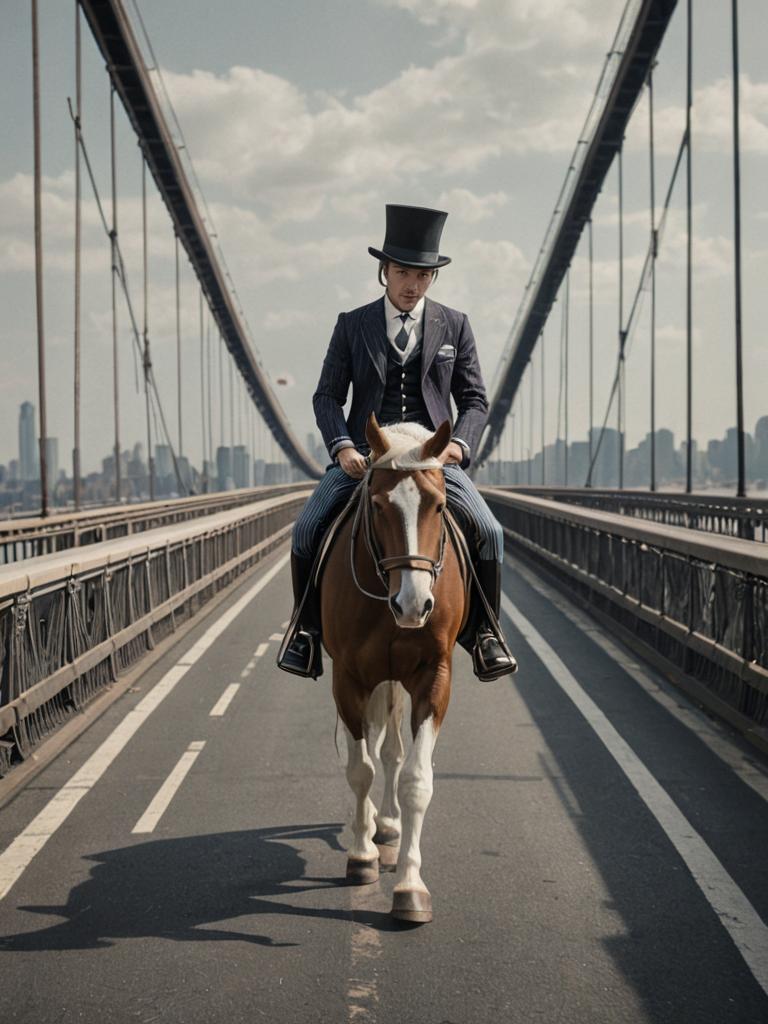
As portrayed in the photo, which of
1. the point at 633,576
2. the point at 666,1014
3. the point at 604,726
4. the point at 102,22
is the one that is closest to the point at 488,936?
the point at 666,1014

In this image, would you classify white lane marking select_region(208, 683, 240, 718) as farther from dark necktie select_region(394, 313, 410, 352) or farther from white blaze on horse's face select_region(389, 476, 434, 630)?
white blaze on horse's face select_region(389, 476, 434, 630)

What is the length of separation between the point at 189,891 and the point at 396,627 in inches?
54.8

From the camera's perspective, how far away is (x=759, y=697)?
8.11m

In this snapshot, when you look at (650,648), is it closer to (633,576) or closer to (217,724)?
(633,576)

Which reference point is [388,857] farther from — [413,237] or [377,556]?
[413,237]

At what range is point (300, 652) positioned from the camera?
5.88 meters

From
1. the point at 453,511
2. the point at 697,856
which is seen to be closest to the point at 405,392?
the point at 453,511

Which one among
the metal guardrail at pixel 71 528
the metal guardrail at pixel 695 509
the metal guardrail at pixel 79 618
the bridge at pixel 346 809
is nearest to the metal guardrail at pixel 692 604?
the bridge at pixel 346 809

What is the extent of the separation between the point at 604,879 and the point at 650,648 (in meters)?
6.60

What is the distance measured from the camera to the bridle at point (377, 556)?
4.60m

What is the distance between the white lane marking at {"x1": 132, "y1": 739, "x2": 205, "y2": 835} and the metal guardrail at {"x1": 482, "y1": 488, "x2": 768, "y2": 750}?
11.4ft

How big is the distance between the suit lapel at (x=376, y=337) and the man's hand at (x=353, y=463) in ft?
1.73

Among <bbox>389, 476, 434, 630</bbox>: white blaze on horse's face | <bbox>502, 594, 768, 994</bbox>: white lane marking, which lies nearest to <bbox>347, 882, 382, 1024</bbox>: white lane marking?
<bbox>389, 476, 434, 630</bbox>: white blaze on horse's face

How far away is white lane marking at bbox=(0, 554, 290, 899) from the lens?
5570 mm
